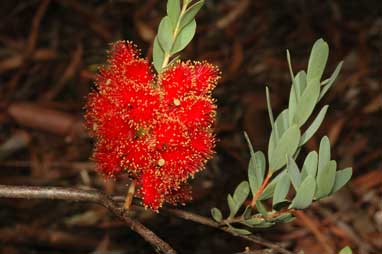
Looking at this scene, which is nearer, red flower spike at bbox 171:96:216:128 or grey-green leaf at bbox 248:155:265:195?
red flower spike at bbox 171:96:216:128

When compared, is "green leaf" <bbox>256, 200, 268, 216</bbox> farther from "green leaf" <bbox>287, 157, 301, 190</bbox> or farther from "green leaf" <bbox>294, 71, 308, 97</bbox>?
"green leaf" <bbox>294, 71, 308, 97</bbox>

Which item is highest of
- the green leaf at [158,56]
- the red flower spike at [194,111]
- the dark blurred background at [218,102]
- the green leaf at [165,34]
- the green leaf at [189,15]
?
the green leaf at [189,15]

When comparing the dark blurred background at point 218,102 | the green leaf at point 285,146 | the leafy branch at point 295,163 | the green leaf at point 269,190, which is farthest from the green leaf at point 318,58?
the dark blurred background at point 218,102

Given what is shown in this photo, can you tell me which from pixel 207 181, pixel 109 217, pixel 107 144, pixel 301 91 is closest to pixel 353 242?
pixel 207 181

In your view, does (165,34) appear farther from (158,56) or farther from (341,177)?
(341,177)

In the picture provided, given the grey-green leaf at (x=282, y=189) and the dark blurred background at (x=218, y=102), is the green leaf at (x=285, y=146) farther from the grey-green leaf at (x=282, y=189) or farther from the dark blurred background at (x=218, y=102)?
the dark blurred background at (x=218, y=102)

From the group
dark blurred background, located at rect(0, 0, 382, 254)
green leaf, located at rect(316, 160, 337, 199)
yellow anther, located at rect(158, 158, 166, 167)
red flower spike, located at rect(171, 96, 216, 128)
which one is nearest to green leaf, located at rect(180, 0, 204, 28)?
red flower spike, located at rect(171, 96, 216, 128)

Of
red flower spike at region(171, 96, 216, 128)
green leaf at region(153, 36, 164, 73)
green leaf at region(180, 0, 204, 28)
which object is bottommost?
red flower spike at region(171, 96, 216, 128)
